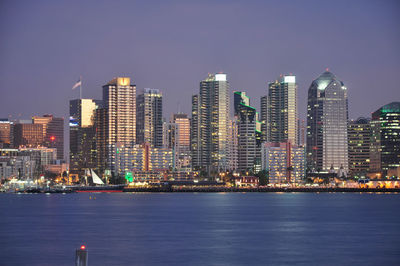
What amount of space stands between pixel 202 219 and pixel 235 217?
7732 mm

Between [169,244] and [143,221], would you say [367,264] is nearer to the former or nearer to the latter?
[169,244]

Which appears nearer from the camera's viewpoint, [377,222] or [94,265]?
[94,265]

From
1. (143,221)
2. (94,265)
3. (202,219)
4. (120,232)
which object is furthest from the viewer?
(202,219)

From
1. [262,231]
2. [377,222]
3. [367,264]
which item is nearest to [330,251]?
[367,264]

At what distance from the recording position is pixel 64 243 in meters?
74.6

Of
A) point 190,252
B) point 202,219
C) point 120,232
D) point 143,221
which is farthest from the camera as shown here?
point 202,219

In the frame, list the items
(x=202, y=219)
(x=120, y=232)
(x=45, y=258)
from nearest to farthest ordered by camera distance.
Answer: (x=45, y=258) → (x=120, y=232) → (x=202, y=219)

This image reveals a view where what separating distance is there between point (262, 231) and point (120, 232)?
58.0 feet

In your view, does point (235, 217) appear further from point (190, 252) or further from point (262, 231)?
point (190, 252)

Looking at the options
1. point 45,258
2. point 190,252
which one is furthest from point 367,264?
point 45,258

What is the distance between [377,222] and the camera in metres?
109

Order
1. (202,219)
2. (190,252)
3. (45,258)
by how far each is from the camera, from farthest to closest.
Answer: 1. (202,219)
2. (190,252)
3. (45,258)

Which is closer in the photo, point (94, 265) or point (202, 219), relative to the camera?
point (94, 265)

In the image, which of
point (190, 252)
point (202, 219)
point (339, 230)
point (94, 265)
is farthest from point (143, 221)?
point (94, 265)
